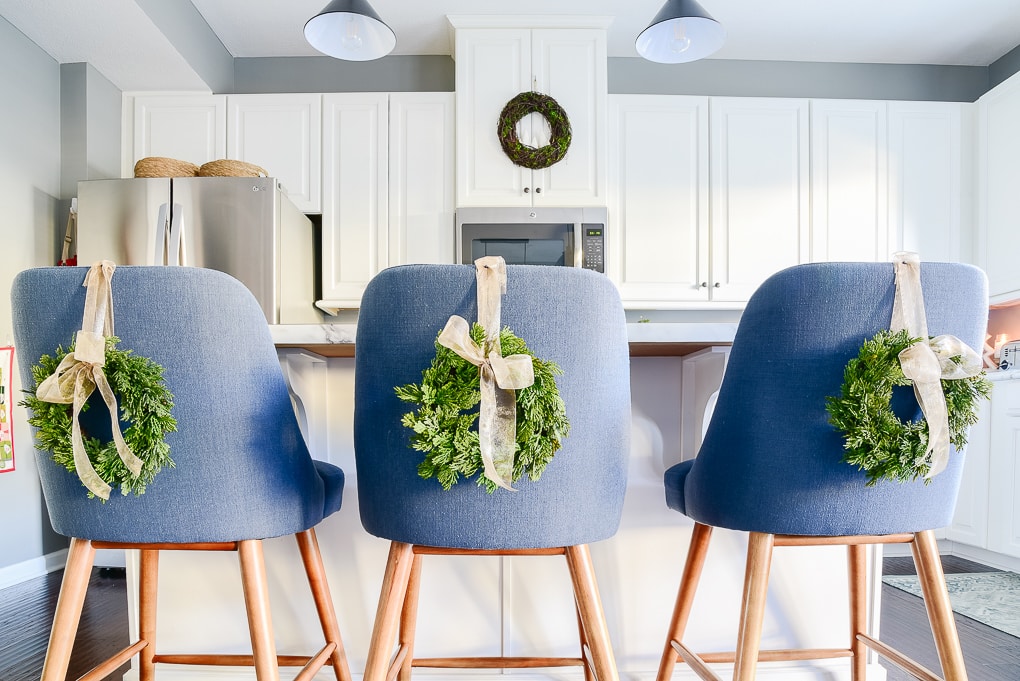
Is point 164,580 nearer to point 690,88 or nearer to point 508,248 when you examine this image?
point 508,248

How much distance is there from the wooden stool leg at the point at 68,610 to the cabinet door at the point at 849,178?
10.5 feet

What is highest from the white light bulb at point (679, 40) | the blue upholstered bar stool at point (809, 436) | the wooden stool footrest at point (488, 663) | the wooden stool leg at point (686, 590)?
the white light bulb at point (679, 40)

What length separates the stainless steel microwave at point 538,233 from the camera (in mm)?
3068

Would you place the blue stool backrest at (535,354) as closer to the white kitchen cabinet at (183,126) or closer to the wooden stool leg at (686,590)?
the wooden stool leg at (686,590)

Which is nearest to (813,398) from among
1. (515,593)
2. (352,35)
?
(515,593)

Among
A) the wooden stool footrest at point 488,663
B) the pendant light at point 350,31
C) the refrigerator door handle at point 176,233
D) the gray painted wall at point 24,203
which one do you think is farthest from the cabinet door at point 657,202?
the gray painted wall at point 24,203

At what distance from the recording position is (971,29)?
10.3 feet

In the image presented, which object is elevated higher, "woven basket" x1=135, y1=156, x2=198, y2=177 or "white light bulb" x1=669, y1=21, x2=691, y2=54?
"white light bulb" x1=669, y1=21, x2=691, y2=54

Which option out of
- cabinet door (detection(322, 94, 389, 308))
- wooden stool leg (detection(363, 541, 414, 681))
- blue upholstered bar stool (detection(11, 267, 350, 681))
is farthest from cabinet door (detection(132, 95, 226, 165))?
wooden stool leg (detection(363, 541, 414, 681))

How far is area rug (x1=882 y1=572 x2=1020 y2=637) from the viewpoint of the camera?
2.10m

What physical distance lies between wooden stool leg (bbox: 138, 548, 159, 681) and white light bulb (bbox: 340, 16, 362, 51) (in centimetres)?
160

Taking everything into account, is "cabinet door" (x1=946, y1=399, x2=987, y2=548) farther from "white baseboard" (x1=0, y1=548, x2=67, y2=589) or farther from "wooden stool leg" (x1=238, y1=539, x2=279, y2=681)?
"white baseboard" (x1=0, y1=548, x2=67, y2=589)

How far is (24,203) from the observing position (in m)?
2.64

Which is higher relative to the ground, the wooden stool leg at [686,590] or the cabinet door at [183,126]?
the cabinet door at [183,126]
